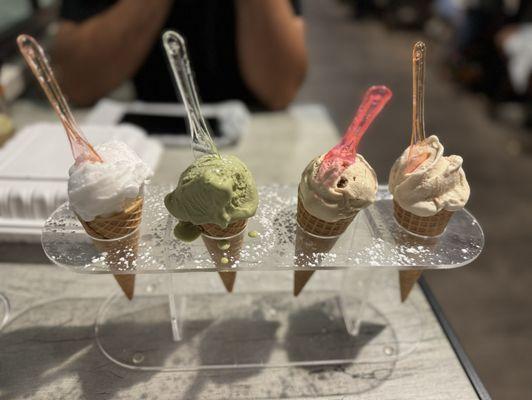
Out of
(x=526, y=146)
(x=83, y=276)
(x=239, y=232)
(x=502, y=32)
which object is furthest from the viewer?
(x=502, y=32)

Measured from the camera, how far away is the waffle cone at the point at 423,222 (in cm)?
101

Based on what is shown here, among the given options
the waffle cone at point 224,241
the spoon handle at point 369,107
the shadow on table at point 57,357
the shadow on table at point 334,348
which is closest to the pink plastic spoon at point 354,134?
the spoon handle at point 369,107

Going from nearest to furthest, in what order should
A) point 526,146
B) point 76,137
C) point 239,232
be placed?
point 76,137
point 239,232
point 526,146

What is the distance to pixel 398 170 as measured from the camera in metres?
Answer: 1.00

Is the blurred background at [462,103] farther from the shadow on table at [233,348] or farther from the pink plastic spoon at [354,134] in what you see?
the pink plastic spoon at [354,134]

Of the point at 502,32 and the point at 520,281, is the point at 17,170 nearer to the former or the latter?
the point at 520,281

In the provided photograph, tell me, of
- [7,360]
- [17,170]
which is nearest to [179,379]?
[7,360]

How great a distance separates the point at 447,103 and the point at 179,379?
11.4ft

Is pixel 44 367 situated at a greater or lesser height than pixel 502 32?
lesser

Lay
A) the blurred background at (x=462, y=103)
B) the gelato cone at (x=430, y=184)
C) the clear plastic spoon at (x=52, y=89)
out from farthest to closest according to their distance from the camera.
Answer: the blurred background at (x=462, y=103) < the gelato cone at (x=430, y=184) < the clear plastic spoon at (x=52, y=89)

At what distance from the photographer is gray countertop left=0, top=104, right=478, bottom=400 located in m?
1.04

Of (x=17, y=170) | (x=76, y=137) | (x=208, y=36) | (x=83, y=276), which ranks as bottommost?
(x=83, y=276)

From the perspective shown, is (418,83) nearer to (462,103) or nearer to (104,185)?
(104,185)

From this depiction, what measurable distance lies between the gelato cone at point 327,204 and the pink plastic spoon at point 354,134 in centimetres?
1
